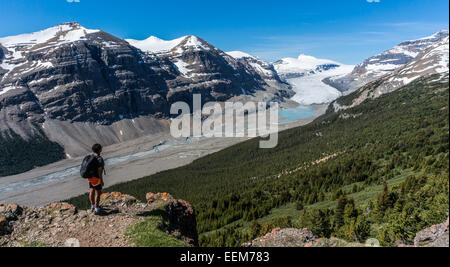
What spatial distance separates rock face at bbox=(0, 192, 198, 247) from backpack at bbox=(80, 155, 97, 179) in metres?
2.51

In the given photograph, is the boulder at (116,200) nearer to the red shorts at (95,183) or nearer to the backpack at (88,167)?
the red shorts at (95,183)

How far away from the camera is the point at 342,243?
32.7 feet

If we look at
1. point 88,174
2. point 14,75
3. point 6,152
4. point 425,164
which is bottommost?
point 6,152

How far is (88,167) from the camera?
1104cm

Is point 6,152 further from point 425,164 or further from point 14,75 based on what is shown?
point 425,164

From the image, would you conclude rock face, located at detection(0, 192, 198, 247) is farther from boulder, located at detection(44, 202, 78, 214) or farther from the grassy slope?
the grassy slope

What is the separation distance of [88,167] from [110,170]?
137949 mm

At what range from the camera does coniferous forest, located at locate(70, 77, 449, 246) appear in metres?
18.1

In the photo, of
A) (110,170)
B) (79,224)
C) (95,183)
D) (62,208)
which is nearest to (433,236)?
(95,183)

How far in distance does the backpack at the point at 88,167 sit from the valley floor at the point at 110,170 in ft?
352

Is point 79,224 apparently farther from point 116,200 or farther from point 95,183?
point 116,200

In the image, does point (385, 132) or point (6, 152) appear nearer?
point (385, 132)
